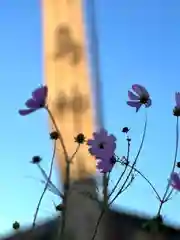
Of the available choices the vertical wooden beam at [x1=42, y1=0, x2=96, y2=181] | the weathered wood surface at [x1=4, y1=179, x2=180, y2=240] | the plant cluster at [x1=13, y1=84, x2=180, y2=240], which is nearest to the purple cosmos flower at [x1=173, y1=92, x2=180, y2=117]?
the plant cluster at [x1=13, y1=84, x2=180, y2=240]

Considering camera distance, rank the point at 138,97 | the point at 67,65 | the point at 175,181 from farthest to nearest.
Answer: the point at 67,65, the point at 138,97, the point at 175,181

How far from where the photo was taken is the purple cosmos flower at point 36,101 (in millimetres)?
708

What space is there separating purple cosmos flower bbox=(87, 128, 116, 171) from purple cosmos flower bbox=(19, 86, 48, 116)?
0.28 feet

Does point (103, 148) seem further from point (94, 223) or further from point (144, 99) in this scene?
point (94, 223)

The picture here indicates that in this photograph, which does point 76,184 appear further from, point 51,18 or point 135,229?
point 51,18

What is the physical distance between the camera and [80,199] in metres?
1.61

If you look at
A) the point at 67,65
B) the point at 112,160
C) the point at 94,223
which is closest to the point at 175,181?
the point at 112,160

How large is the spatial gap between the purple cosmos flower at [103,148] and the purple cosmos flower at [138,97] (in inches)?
1.9

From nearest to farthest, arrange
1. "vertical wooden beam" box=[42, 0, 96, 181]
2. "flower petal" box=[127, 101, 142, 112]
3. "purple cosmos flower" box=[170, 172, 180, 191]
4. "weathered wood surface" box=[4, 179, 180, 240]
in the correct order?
1. "purple cosmos flower" box=[170, 172, 180, 191]
2. "flower petal" box=[127, 101, 142, 112]
3. "weathered wood surface" box=[4, 179, 180, 240]
4. "vertical wooden beam" box=[42, 0, 96, 181]

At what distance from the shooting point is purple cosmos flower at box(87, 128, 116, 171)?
2.36ft

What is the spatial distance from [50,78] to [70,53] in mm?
125

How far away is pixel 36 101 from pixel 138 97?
0.13m

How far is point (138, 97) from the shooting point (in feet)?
2.48

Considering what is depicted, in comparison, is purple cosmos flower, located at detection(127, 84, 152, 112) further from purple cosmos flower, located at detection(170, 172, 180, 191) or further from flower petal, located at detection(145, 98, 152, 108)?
purple cosmos flower, located at detection(170, 172, 180, 191)
